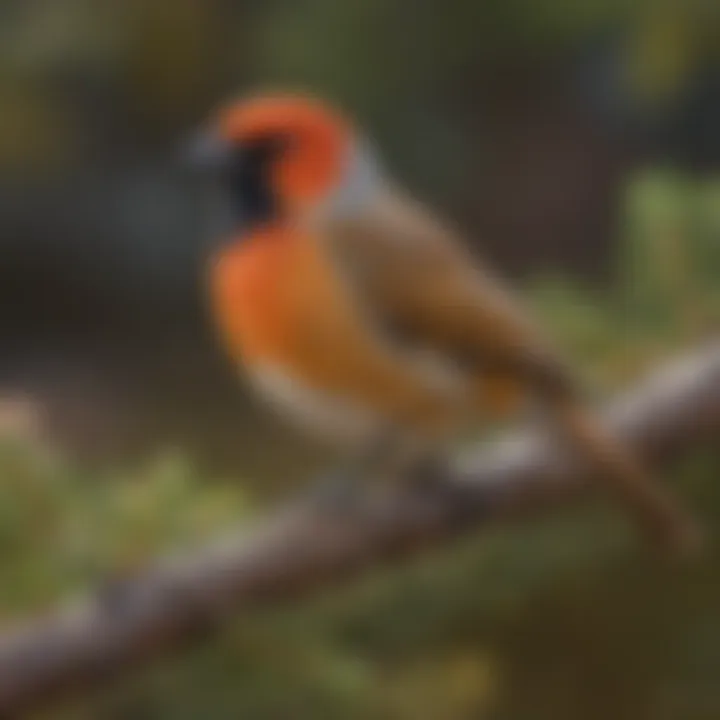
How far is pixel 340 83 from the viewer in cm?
179

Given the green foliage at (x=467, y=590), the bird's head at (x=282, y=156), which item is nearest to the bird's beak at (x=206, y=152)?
the bird's head at (x=282, y=156)

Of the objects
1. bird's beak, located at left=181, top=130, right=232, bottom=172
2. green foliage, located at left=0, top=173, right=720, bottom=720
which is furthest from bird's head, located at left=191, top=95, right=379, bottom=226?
green foliage, located at left=0, top=173, right=720, bottom=720

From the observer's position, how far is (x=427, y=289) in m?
0.93

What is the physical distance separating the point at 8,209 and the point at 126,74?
30 centimetres

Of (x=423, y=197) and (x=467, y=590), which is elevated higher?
(x=423, y=197)

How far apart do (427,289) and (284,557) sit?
14cm

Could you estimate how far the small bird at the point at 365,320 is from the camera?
0.88m

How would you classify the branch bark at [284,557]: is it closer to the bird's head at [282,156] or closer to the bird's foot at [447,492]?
the bird's foot at [447,492]

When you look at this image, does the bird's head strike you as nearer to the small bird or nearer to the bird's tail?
the small bird

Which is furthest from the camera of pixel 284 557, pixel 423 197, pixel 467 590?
pixel 423 197

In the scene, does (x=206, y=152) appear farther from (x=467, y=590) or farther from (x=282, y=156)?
(x=467, y=590)

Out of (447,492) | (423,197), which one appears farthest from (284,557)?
(423,197)

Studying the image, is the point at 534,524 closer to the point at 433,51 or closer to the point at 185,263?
the point at 433,51

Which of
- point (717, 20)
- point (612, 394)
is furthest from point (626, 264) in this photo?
point (717, 20)
